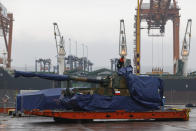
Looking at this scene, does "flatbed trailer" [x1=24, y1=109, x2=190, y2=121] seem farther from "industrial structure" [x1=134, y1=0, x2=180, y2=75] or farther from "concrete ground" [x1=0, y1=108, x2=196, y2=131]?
"industrial structure" [x1=134, y1=0, x2=180, y2=75]

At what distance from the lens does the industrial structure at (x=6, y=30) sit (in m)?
88.7

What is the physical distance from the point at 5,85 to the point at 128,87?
6369cm

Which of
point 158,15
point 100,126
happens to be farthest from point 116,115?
point 158,15

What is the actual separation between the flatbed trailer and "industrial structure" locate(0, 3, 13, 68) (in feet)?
234

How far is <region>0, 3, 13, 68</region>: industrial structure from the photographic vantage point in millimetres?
88694

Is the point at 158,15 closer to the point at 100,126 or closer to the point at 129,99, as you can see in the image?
the point at 129,99

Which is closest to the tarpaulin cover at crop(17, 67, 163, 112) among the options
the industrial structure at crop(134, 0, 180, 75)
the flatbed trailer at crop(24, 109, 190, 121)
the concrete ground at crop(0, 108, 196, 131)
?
the flatbed trailer at crop(24, 109, 190, 121)

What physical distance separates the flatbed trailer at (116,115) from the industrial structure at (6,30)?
71220 millimetres

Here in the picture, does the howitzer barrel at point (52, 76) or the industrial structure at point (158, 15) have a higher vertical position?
the industrial structure at point (158, 15)

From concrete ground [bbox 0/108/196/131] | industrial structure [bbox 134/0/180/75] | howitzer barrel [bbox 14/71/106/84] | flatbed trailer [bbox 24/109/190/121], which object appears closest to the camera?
A: concrete ground [bbox 0/108/196/131]

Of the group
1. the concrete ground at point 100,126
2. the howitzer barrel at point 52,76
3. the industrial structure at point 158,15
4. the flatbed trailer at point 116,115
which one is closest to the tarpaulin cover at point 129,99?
the flatbed trailer at point 116,115

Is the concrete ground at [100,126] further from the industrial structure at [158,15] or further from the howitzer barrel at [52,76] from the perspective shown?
the industrial structure at [158,15]

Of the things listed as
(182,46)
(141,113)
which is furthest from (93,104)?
(182,46)

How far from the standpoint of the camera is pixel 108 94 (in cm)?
2097
